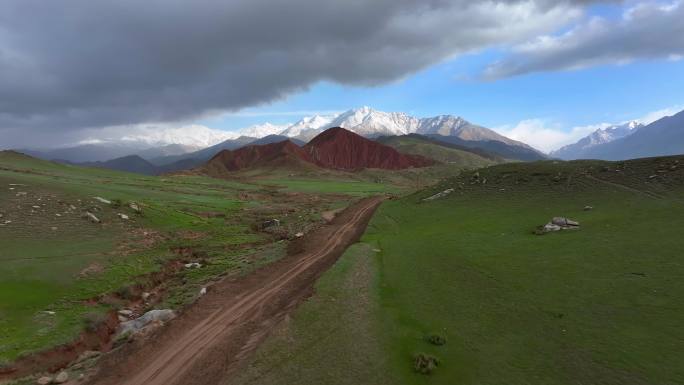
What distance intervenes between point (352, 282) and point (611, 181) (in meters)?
34.9

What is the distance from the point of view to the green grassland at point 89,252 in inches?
845

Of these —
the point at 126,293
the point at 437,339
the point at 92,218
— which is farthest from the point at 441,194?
the point at 92,218

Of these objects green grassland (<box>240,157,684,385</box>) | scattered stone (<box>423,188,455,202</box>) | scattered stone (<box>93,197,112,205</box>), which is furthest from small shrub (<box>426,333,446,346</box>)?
Answer: scattered stone (<box>93,197,112,205</box>)

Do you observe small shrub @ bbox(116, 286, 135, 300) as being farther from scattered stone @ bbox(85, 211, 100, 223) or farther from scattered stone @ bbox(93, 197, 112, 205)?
scattered stone @ bbox(93, 197, 112, 205)

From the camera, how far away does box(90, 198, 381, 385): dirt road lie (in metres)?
16.3

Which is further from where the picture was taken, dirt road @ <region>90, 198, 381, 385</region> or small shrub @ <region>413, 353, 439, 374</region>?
dirt road @ <region>90, 198, 381, 385</region>

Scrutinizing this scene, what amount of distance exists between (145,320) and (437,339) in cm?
1574

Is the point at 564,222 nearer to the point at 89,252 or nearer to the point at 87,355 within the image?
the point at 87,355

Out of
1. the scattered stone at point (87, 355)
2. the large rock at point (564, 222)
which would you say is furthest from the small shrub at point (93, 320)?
the large rock at point (564, 222)

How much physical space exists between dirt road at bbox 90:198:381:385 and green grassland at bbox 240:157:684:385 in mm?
1837

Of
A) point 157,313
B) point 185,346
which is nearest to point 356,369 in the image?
point 185,346

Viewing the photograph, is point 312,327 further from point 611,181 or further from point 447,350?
point 611,181

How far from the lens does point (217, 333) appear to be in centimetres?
1977

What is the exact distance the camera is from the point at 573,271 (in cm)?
2281
